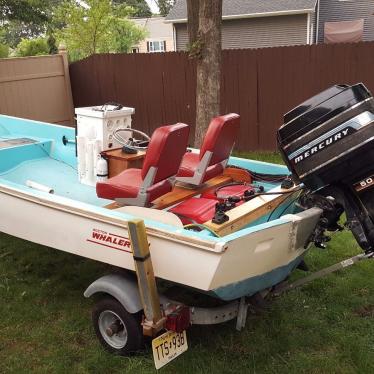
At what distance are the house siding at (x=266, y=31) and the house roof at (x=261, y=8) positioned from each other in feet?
1.20

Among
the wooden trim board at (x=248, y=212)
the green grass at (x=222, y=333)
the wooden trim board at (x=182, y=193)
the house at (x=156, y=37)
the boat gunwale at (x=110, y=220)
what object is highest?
the house at (x=156, y=37)

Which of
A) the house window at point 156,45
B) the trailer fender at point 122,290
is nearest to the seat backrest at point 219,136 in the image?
the trailer fender at point 122,290

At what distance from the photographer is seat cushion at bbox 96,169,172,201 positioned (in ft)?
11.3

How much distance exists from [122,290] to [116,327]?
295mm

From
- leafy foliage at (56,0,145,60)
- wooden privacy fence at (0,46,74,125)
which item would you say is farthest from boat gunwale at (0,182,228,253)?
leafy foliage at (56,0,145,60)

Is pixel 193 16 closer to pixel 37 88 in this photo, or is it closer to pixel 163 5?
pixel 37 88

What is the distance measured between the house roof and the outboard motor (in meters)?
15.9

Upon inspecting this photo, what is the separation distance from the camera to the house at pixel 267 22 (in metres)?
17.8

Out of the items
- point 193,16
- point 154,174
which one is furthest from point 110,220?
point 193,16

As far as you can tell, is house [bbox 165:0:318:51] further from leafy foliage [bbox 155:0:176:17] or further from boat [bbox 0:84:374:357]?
leafy foliage [bbox 155:0:176:17]

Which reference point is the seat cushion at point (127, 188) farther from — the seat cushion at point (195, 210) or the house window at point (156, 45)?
the house window at point (156, 45)

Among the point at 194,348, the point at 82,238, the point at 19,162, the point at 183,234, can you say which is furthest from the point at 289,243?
the point at 19,162

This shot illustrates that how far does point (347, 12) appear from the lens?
20094 mm

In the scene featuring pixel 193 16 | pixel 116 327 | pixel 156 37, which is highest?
pixel 193 16
